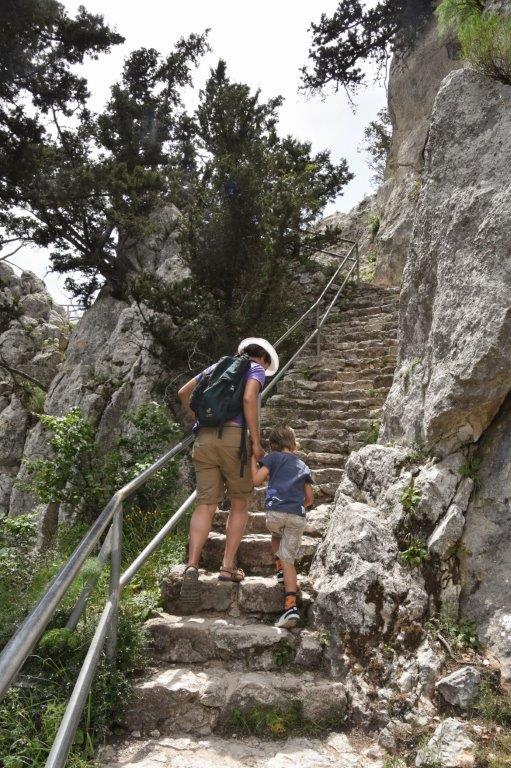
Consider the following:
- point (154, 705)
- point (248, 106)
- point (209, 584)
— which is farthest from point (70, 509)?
point (248, 106)

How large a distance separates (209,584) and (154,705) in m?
1.08

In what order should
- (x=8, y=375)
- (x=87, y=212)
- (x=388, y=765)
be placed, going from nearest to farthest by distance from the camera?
(x=388, y=765)
(x=87, y=212)
(x=8, y=375)

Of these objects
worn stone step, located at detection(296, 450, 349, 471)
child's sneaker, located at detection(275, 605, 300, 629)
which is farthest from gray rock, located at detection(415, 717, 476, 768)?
worn stone step, located at detection(296, 450, 349, 471)

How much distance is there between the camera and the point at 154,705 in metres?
3.52

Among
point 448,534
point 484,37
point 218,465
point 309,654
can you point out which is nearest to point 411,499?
point 448,534

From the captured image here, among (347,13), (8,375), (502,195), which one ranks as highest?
(347,13)

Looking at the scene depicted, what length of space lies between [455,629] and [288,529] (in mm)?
1325

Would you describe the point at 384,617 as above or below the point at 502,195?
below

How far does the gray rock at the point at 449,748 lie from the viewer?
3.00 m

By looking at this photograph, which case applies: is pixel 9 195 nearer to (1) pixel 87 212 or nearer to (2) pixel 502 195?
(1) pixel 87 212

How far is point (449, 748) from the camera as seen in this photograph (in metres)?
3.07

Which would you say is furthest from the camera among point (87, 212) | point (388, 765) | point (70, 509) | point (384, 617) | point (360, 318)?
point (87, 212)

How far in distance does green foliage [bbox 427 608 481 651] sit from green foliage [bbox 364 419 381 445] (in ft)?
9.49

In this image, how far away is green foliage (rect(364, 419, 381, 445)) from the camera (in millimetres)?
6640
